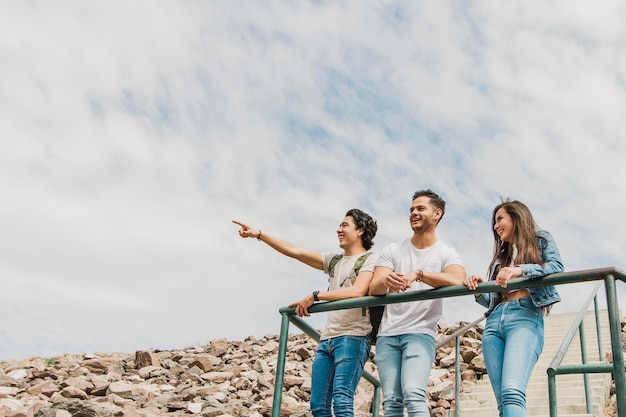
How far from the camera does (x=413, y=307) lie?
12.3 feet

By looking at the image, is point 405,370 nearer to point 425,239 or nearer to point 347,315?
point 347,315

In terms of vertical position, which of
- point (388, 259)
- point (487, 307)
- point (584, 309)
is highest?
point (584, 309)

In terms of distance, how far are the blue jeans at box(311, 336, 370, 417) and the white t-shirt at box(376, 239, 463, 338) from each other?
0.20 metres

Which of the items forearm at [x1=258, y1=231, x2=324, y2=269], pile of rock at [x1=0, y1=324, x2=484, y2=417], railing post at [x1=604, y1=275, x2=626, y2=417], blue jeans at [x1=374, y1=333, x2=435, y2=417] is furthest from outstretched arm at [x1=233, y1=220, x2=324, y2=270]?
pile of rock at [x1=0, y1=324, x2=484, y2=417]

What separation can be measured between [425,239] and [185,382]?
316 inches

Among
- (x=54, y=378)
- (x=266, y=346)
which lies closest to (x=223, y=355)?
(x=266, y=346)

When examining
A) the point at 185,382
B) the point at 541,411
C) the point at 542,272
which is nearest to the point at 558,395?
the point at 541,411

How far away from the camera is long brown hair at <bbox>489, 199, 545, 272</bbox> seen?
3678mm

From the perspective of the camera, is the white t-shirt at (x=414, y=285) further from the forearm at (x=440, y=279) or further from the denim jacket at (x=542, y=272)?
the denim jacket at (x=542, y=272)

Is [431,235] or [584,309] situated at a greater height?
[584,309]

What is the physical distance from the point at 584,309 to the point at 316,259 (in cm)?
383

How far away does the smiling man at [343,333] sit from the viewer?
3844 mm

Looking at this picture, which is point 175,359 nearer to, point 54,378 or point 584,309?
point 54,378

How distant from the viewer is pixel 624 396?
9.92ft
